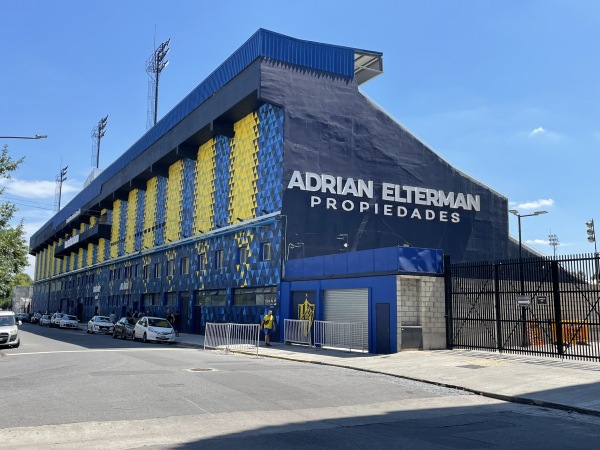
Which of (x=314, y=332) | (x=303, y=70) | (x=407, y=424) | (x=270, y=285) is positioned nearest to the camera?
(x=407, y=424)

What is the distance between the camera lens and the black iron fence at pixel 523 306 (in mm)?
18156

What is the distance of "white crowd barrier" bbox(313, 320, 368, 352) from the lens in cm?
2259

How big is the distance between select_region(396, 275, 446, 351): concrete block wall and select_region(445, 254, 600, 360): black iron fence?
365mm

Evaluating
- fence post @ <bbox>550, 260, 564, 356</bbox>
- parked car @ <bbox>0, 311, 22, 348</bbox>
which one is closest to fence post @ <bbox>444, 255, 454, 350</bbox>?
fence post @ <bbox>550, 260, 564, 356</bbox>

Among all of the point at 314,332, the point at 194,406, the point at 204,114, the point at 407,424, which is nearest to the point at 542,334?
the point at 314,332

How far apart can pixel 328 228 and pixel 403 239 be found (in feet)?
17.3

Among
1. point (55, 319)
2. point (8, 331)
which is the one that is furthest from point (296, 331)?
point (55, 319)

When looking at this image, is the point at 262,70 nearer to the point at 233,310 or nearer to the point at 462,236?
the point at 233,310

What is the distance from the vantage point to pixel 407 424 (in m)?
9.26

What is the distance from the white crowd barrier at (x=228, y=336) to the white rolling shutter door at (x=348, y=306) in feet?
11.6

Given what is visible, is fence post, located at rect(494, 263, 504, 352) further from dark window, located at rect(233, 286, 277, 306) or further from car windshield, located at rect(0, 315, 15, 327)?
car windshield, located at rect(0, 315, 15, 327)

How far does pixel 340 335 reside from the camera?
23484 mm

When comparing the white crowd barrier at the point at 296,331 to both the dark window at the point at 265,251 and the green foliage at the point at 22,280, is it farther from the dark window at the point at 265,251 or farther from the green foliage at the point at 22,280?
the green foliage at the point at 22,280

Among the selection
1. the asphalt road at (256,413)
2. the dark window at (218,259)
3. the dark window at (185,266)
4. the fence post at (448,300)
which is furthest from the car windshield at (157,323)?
the fence post at (448,300)
